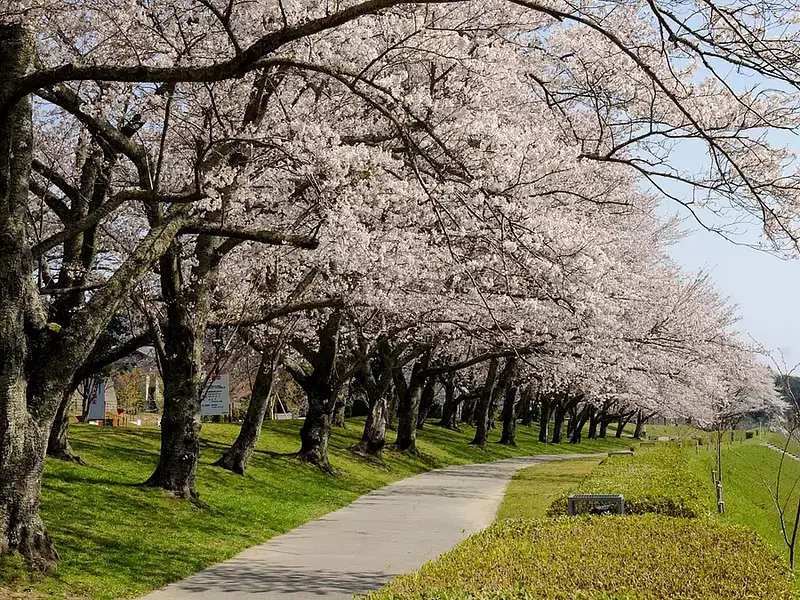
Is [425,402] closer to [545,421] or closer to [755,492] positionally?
[545,421]

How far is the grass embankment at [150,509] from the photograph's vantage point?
9.48 metres

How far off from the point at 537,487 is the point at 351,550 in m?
11.6

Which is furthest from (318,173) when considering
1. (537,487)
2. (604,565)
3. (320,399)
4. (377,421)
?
(377,421)

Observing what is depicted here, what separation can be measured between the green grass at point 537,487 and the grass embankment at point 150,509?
135 inches

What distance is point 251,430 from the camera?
63.4 ft

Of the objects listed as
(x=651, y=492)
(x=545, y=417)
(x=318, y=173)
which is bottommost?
(x=651, y=492)

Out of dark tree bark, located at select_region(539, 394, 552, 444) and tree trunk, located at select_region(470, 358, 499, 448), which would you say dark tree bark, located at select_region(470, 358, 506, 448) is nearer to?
tree trunk, located at select_region(470, 358, 499, 448)

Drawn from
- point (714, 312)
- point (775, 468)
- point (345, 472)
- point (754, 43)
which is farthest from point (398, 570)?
point (775, 468)

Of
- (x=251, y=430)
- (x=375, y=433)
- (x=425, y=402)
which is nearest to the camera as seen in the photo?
(x=251, y=430)

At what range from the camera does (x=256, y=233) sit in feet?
35.9

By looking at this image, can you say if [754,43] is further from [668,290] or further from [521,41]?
[668,290]

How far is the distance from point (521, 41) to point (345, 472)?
498 inches

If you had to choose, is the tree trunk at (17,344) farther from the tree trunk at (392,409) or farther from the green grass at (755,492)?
the tree trunk at (392,409)

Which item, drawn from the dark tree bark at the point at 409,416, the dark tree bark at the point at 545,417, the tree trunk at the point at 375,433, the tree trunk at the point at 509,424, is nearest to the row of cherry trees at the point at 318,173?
the tree trunk at the point at 375,433
